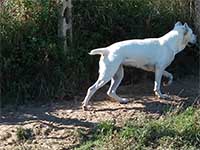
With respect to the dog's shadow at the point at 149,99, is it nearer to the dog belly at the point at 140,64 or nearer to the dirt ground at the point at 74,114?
the dirt ground at the point at 74,114

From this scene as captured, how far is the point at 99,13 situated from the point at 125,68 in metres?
0.90

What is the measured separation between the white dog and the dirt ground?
7.5 inches

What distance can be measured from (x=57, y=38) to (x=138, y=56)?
1.41 meters

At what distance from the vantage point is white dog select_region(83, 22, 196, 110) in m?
8.34

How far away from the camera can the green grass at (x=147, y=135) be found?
717cm

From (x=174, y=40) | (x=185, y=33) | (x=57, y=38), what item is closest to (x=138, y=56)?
(x=174, y=40)

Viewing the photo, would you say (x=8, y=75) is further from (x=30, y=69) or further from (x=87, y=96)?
(x=87, y=96)

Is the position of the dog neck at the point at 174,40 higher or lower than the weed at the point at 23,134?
higher

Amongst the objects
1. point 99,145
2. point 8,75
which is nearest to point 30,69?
point 8,75

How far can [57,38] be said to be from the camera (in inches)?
366

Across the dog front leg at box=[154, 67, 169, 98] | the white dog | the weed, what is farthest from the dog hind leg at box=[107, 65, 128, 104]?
the weed

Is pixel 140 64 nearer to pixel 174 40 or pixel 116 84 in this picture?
pixel 116 84

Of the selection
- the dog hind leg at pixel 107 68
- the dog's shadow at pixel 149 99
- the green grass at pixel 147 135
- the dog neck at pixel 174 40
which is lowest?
the green grass at pixel 147 135

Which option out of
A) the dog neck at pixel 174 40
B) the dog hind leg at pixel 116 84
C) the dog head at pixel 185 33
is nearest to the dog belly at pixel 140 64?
the dog hind leg at pixel 116 84
